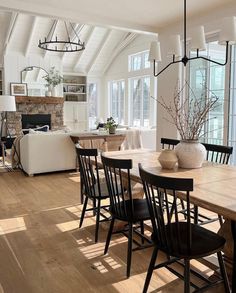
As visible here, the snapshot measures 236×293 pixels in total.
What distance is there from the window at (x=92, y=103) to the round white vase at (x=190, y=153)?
32.9ft

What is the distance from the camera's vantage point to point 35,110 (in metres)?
10.6

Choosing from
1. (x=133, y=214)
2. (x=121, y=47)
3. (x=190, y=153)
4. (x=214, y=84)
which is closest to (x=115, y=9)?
(x=214, y=84)

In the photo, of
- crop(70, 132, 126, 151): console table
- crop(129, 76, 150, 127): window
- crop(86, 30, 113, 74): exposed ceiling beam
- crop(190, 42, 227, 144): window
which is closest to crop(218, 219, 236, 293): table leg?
crop(190, 42, 227, 144): window

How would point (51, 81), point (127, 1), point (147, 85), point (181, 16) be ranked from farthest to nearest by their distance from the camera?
point (51, 81) → point (147, 85) → point (181, 16) → point (127, 1)

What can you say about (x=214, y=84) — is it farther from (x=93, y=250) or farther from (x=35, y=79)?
(x=35, y=79)

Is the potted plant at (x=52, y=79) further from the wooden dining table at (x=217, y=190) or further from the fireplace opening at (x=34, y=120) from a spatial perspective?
the wooden dining table at (x=217, y=190)

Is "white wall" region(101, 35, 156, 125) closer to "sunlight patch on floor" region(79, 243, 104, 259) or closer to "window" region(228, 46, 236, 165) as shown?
"window" region(228, 46, 236, 165)

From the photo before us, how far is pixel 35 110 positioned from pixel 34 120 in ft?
1.15

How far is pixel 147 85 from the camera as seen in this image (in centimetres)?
995

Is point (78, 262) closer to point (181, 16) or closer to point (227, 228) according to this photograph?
point (227, 228)

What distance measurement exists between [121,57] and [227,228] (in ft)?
32.1

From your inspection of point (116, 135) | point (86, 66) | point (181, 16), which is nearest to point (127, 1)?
point (181, 16)

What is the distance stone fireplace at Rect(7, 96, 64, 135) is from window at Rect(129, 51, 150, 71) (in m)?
2.78

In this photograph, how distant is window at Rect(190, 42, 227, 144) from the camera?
180 inches
